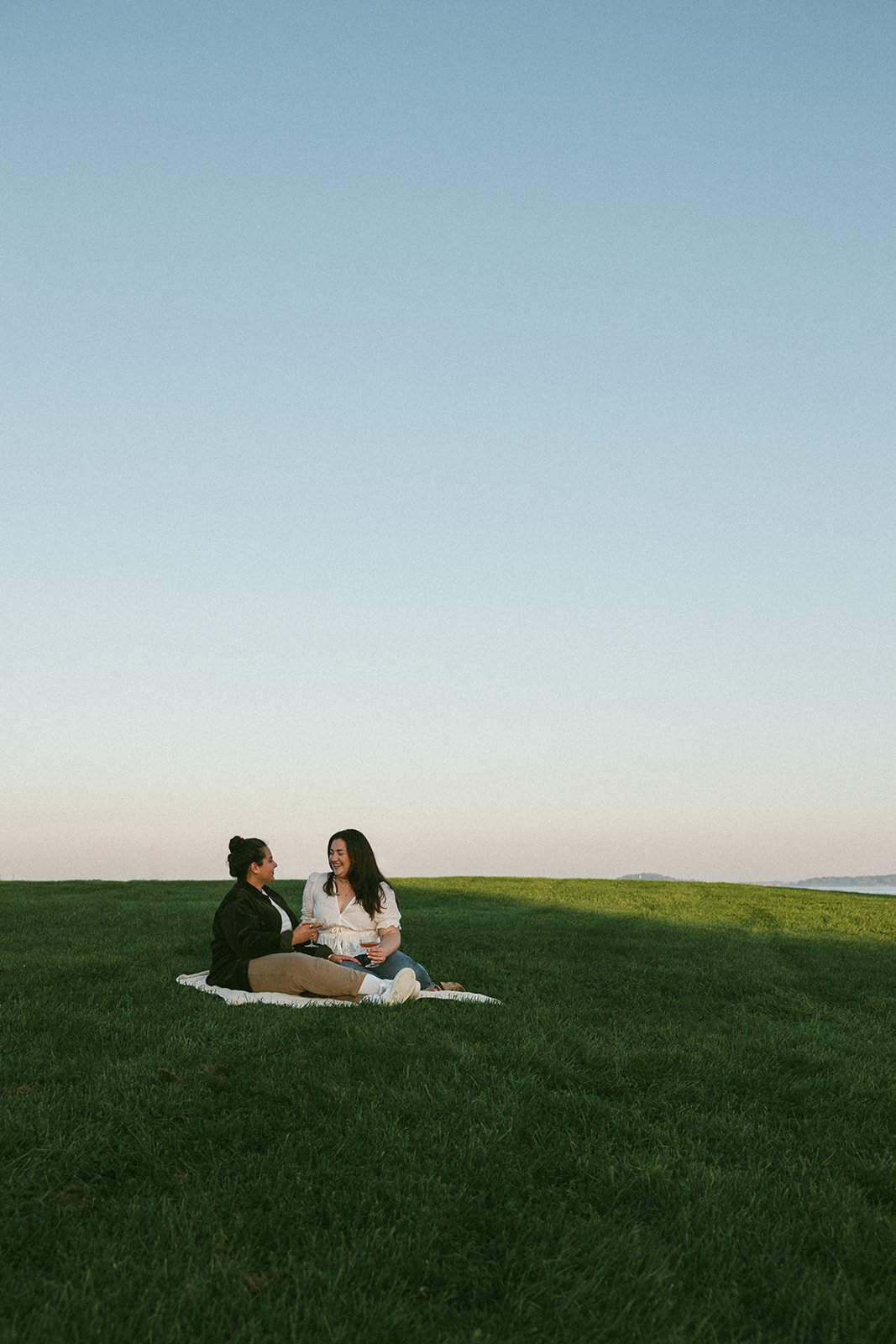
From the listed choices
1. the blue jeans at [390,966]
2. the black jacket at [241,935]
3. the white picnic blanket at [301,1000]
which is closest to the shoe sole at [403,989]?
the white picnic blanket at [301,1000]

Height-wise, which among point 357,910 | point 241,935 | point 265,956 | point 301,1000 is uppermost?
point 357,910

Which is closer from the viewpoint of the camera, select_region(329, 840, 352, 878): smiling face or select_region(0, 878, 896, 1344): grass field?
select_region(0, 878, 896, 1344): grass field

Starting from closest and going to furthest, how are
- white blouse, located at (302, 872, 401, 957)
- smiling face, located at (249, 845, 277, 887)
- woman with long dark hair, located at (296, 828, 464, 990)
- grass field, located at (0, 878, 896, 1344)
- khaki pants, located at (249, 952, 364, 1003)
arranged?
grass field, located at (0, 878, 896, 1344), khaki pants, located at (249, 952, 364, 1003), smiling face, located at (249, 845, 277, 887), woman with long dark hair, located at (296, 828, 464, 990), white blouse, located at (302, 872, 401, 957)

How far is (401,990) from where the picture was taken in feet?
36.3

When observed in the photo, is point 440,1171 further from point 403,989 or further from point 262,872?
point 262,872

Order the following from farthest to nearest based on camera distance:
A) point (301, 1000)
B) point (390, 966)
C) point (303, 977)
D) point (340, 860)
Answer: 1. point (340, 860)
2. point (390, 966)
3. point (303, 977)
4. point (301, 1000)

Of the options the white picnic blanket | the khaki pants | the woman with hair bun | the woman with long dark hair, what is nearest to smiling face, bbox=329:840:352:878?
the woman with long dark hair

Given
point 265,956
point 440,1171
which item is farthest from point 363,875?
point 440,1171

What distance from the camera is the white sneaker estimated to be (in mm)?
11000

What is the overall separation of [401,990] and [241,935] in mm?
2192

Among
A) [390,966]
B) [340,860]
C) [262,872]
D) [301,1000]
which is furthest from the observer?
[340,860]

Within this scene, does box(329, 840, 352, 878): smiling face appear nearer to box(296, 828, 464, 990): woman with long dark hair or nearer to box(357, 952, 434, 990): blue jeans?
box(296, 828, 464, 990): woman with long dark hair

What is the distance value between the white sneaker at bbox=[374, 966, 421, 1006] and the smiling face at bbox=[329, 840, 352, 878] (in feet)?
7.01

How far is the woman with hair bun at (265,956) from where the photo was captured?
11141 millimetres
